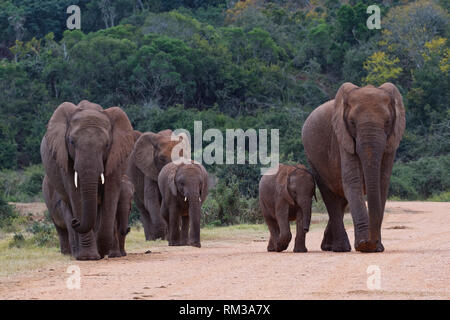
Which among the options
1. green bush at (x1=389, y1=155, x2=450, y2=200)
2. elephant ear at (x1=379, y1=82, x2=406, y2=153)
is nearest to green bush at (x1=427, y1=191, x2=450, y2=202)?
green bush at (x1=389, y1=155, x2=450, y2=200)

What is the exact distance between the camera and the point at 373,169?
12.8 meters

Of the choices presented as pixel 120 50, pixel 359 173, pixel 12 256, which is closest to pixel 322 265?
pixel 359 173

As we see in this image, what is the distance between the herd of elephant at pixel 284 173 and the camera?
12797 millimetres

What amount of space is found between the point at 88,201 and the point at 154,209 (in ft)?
25.5

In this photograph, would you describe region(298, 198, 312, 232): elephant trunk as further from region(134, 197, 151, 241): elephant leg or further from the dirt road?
region(134, 197, 151, 241): elephant leg

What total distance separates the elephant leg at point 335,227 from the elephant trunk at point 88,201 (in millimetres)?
3789

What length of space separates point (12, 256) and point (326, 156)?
198 inches

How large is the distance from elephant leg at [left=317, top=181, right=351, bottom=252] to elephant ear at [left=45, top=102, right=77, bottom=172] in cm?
414

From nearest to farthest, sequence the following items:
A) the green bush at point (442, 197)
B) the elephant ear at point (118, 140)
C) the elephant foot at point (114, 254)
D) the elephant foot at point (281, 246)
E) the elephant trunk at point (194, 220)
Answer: the elephant ear at point (118, 140)
the elephant foot at point (114, 254)
the elephant foot at point (281, 246)
the elephant trunk at point (194, 220)
the green bush at point (442, 197)

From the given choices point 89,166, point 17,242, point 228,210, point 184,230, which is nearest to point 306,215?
point 89,166

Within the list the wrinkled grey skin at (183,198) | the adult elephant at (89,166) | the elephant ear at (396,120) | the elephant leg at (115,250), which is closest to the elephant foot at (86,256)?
the adult elephant at (89,166)

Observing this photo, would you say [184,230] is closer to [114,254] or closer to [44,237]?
[44,237]

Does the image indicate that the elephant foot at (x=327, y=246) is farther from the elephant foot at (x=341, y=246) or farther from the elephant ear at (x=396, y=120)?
the elephant ear at (x=396, y=120)
